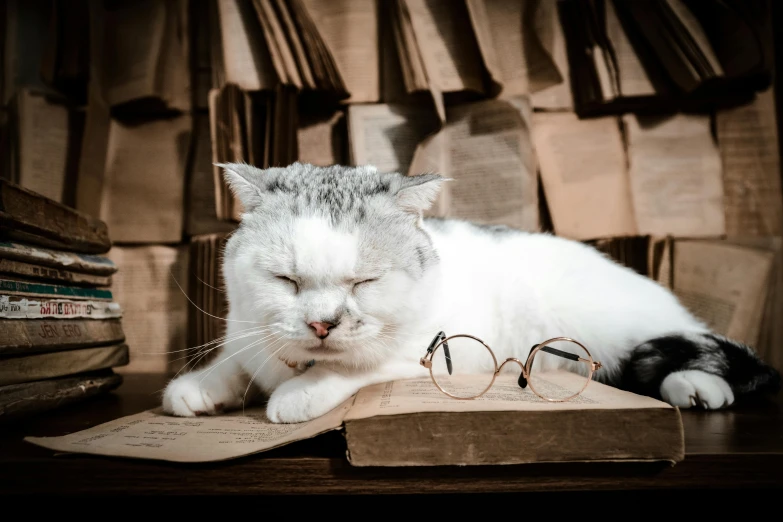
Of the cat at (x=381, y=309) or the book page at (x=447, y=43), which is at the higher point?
the book page at (x=447, y=43)

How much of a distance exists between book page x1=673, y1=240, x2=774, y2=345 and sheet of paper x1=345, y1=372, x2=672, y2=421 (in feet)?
2.82

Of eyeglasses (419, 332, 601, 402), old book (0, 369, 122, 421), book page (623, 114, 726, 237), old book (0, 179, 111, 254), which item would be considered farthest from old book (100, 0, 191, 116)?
book page (623, 114, 726, 237)

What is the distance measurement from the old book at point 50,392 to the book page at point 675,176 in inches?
66.9

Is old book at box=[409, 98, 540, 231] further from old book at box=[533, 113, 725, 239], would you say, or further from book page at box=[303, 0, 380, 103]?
book page at box=[303, 0, 380, 103]

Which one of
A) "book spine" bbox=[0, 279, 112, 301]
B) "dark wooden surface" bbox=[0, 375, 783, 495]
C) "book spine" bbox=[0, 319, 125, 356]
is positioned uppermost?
"book spine" bbox=[0, 279, 112, 301]

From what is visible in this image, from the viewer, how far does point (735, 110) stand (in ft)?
5.18

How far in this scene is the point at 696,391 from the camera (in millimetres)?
871

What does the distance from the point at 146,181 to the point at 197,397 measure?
1.09m

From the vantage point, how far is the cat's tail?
87 centimetres

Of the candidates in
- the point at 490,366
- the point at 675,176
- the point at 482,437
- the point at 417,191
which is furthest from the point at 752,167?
the point at 482,437

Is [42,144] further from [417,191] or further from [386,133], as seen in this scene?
[417,191]

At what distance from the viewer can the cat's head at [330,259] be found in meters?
0.81

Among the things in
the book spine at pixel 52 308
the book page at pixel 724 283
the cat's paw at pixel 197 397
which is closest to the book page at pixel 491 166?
the book page at pixel 724 283

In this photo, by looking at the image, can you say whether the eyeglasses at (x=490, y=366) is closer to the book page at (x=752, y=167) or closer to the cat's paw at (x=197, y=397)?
the cat's paw at (x=197, y=397)
